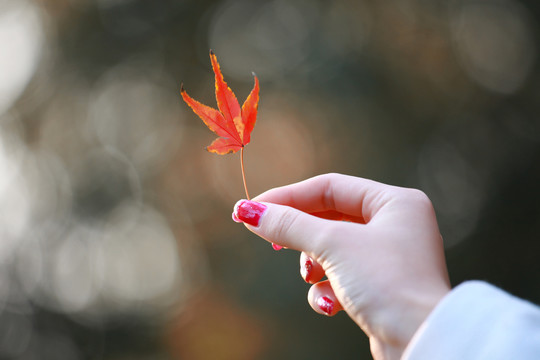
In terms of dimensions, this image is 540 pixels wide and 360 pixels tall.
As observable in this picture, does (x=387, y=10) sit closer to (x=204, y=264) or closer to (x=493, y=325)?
(x=204, y=264)

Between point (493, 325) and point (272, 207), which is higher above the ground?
point (272, 207)

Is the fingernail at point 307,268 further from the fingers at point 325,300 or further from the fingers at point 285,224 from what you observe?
the fingers at point 285,224

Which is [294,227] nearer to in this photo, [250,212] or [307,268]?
[250,212]

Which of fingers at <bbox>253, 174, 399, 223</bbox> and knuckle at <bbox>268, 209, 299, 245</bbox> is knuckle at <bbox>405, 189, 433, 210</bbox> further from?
knuckle at <bbox>268, 209, 299, 245</bbox>

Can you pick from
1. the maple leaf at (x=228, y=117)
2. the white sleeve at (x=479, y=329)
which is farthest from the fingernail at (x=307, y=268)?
the white sleeve at (x=479, y=329)

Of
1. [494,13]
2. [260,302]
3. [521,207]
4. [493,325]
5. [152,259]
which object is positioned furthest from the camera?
[152,259]

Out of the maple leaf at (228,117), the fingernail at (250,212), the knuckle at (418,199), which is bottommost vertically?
the knuckle at (418,199)

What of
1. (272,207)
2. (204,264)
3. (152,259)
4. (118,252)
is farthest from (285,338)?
(272,207)

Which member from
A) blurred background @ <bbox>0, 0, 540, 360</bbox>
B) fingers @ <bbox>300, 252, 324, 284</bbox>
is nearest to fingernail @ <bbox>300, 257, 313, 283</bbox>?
fingers @ <bbox>300, 252, 324, 284</bbox>
